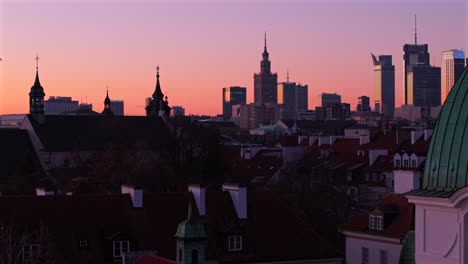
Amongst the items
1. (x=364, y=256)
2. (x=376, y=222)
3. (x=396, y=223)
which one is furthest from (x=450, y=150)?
(x=364, y=256)

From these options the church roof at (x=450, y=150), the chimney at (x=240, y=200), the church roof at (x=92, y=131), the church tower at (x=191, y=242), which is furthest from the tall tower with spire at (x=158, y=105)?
the church roof at (x=450, y=150)

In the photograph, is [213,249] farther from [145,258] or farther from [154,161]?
[154,161]

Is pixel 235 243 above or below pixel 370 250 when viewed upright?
above

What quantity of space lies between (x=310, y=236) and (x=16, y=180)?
42.9 metres

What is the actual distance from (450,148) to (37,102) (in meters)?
103

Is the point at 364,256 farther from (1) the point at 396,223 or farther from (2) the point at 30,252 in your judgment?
(2) the point at 30,252

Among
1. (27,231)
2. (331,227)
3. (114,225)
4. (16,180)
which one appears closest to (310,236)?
(114,225)

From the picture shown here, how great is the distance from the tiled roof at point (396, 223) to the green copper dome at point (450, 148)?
78.6 ft

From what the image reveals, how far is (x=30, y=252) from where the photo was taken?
3838 centimetres

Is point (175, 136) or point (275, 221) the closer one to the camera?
point (275, 221)

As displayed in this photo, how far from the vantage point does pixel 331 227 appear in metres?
62.4

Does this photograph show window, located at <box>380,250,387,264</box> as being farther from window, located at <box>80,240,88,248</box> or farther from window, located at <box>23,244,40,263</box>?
window, located at <box>23,244,40,263</box>

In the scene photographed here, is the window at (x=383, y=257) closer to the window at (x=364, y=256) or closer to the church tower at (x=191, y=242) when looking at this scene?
the window at (x=364, y=256)

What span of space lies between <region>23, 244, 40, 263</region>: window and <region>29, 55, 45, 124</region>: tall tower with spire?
75183 mm
